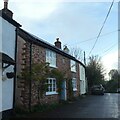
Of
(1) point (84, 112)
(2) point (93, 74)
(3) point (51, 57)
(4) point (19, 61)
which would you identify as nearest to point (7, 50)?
(4) point (19, 61)

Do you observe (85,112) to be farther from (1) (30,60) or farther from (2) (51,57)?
(2) (51,57)

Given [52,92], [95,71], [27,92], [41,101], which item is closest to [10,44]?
[27,92]

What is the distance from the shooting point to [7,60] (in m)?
16.8

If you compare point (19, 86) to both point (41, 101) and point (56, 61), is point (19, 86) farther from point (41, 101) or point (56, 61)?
point (56, 61)

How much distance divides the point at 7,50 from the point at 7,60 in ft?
6.30

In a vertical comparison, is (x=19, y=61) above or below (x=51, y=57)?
below

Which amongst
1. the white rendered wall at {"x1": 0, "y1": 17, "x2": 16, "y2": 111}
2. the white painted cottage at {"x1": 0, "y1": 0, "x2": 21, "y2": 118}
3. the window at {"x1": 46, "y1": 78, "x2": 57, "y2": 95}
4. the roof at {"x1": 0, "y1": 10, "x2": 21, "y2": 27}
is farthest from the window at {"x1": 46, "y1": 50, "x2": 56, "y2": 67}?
the white rendered wall at {"x1": 0, "y1": 17, "x2": 16, "y2": 111}

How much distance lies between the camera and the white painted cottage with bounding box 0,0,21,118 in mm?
17344

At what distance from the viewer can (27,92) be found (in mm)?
22047

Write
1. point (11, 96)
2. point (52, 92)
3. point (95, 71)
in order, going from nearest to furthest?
point (11, 96) < point (52, 92) < point (95, 71)

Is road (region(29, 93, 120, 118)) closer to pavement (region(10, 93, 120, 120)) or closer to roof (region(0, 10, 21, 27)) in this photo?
pavement (region(10, 93, 120, 120))

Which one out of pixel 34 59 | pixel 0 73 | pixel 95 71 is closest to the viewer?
pixel 0 73

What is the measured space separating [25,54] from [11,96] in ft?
13.9

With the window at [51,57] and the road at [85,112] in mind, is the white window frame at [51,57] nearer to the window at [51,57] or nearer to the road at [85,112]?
the window at [51,57]
